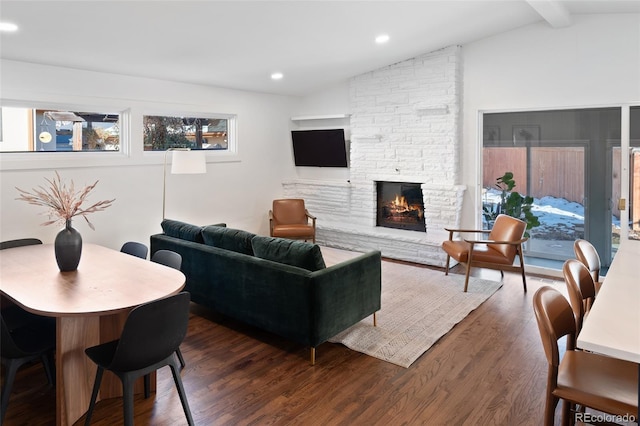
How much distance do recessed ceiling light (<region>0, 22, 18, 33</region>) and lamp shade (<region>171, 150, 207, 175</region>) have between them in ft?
6.37

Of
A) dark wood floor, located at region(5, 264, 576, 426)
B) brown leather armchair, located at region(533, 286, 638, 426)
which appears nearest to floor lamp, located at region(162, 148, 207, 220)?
dark wood floor, located at region(5, 264, 576, 426)

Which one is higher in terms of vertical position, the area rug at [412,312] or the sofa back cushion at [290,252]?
the sofa back cushion at [290,252]

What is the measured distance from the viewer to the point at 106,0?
11.5 feet

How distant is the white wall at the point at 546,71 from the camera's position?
16.8 feet

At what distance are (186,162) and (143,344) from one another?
10.7 feet

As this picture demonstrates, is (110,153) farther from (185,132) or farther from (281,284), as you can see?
(281,284)

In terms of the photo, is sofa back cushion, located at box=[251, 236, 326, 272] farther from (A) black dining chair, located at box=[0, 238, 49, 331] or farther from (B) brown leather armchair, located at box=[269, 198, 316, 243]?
(B) brown leather armchair, located at box=[269, 198, 316, 243]

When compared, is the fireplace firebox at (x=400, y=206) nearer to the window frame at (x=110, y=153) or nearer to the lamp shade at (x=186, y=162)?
the window frame at (x=110, y=153)

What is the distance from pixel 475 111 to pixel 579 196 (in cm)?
169

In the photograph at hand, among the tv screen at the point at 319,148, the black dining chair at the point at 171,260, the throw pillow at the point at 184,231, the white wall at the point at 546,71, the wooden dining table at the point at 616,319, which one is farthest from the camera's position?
the tv screen at the point at 319,148

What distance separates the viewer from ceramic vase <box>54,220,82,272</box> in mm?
3143

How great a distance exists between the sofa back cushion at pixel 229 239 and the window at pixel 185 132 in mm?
2168

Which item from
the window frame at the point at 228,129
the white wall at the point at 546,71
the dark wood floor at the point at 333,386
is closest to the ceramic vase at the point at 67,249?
the dark wood floor at the point at 333,386

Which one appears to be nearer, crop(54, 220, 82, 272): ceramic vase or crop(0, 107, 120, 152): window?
crop(54, 220, 82, 272): ceramic vase
